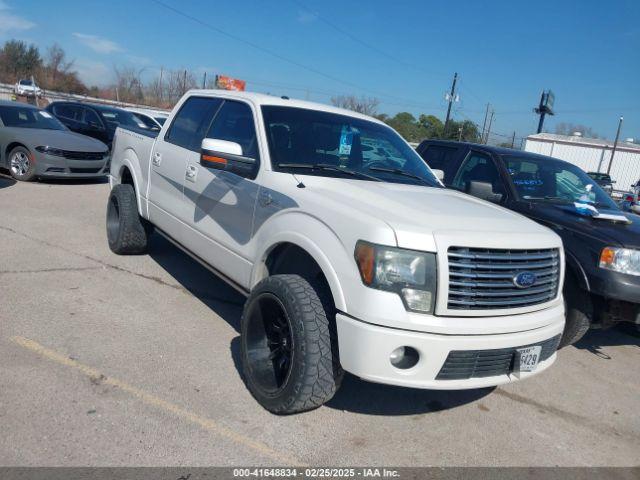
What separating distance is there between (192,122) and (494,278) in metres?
3.29

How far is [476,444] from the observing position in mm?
3377

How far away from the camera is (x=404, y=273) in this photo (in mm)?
2879

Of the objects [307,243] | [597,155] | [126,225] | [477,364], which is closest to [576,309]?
[477,364]

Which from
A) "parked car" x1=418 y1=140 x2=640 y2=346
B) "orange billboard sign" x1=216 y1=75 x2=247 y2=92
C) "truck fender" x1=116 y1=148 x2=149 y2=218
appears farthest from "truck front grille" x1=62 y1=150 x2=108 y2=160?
"orange billboard sign" x1=216 y1=75 x2=247 y2=92

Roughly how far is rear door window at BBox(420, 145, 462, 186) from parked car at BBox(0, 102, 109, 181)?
7.42 meters

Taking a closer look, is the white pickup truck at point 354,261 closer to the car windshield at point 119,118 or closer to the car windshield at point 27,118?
the car windshield at point 27,118

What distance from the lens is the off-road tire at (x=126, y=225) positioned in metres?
5.91

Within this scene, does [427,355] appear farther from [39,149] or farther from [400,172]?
[39,149]

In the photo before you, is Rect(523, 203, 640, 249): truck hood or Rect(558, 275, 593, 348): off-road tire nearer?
Rect(523, 203, 640, 249): truck hood

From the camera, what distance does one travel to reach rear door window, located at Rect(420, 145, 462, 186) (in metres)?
6.49

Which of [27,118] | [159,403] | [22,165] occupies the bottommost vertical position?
[159,403]

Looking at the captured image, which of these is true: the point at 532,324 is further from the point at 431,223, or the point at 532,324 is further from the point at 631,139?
the point at 631,139

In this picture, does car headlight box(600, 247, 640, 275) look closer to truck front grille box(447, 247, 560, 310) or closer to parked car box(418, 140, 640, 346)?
parked car box(418, 140, 640, 346)

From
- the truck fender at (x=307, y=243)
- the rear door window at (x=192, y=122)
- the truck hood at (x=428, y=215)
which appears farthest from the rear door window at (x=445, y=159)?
the truck fender at (x=307, y=243)
